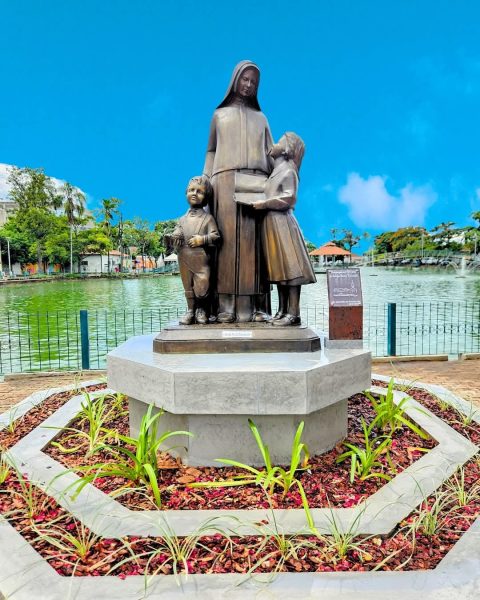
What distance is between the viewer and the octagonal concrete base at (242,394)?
3.38 m

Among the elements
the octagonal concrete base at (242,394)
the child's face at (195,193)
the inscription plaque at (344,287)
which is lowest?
the octagonal concrete base at (242,394)

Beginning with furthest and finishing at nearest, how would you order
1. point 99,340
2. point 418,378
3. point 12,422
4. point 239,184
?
point 99,340 → point 418,378 → point 12,422 → point 239,184

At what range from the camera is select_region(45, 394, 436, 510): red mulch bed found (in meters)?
3.05

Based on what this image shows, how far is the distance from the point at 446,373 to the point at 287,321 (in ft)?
17.0

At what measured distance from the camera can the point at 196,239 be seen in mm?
4250

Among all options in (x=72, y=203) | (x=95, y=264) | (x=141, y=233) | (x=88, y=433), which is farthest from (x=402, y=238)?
(x=88, y=433)

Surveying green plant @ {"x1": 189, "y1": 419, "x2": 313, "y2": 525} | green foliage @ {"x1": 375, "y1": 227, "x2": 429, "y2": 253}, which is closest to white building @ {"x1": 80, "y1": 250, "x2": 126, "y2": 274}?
green foliage @ {"x1": 375, "y1": 227, "x2": 429, "y2": 253}

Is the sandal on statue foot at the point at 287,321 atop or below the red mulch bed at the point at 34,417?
atop

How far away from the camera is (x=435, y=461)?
3621mm

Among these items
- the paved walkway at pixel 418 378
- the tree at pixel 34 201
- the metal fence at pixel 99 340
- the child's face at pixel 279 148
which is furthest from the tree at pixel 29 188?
the child's face at pixel 279 148

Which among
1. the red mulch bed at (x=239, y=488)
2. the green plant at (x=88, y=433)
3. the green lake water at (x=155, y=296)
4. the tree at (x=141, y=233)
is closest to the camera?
the red mulch bed at (x=239, y=488)

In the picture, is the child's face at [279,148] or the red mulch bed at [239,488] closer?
the red mulch bed at [239,488]

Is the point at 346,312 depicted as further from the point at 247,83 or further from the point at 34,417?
the point at 34,417

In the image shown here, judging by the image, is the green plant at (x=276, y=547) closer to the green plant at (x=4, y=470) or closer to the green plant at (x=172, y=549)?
the green plant at (x=172, y=549)
